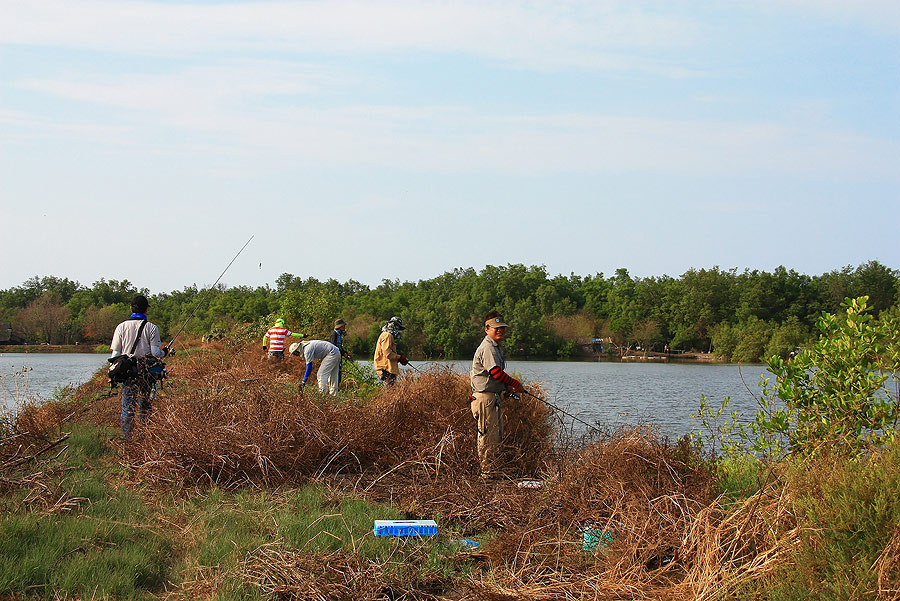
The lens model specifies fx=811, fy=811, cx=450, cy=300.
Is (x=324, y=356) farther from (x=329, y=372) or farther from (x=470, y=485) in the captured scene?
(x=470, y=485)

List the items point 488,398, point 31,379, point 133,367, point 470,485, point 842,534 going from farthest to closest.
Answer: point 31,379, point 133,367, point 488,398, point 470,485, point 842,534

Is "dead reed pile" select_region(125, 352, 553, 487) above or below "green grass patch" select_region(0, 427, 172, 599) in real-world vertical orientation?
above

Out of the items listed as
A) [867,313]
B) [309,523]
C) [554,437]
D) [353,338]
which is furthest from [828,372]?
[353,338]

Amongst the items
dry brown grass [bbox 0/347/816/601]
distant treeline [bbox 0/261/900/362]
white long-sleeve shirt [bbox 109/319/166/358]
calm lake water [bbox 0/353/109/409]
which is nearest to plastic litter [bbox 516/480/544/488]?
dry brown grass [bbox 0/347/816/601]

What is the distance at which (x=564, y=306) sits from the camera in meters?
100

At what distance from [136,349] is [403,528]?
4944 millimetres

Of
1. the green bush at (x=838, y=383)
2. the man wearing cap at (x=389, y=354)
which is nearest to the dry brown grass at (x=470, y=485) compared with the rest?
the green bush at (x=838, y=383)

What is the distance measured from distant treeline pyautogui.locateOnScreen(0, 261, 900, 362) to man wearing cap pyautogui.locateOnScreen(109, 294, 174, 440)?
190 feet

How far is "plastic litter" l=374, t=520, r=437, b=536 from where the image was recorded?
20.0 feet

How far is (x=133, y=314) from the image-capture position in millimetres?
9758

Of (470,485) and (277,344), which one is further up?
(277,344)

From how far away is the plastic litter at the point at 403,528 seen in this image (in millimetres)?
6082

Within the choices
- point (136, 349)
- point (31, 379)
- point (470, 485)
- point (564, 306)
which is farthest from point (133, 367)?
point (564, 306)

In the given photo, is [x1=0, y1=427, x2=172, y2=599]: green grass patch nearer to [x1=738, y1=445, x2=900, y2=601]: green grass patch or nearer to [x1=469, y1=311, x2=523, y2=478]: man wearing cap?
[x1=469, y1=311, x2=523, y2=478]: man wearing cap
